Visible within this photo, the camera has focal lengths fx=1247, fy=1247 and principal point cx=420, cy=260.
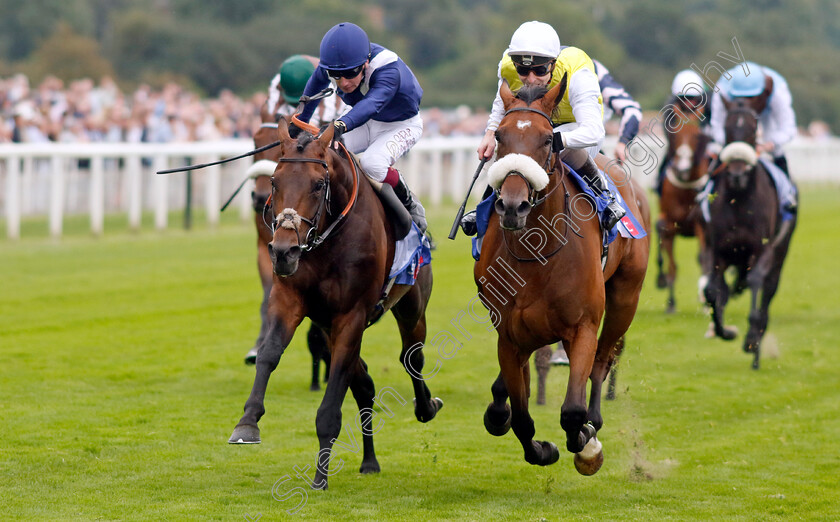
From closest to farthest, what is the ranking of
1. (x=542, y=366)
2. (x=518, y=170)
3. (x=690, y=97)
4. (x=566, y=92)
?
(x=518, y=170) < (x=566, y=92) < (x=542, y=366) < (x=690, y=97)

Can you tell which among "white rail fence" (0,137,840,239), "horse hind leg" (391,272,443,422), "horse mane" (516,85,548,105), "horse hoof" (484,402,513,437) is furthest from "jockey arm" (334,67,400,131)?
"white rail fence" (0,137,840,239)

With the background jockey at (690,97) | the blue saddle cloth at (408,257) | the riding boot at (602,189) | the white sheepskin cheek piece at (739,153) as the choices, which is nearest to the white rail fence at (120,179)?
the background jockey at (690,97)

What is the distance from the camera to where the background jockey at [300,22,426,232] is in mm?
5910

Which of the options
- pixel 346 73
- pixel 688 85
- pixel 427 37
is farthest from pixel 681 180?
pixel 427 37

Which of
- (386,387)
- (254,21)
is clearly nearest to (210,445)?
(386,387)

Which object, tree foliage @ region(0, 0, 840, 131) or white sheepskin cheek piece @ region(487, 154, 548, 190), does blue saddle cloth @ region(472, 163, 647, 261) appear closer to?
white sheepskin cheek piece @ region(487, 154, 548, 190)

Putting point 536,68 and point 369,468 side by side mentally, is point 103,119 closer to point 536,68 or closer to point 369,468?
point 369,468

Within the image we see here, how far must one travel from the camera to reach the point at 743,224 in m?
9.46

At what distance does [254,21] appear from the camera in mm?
52031

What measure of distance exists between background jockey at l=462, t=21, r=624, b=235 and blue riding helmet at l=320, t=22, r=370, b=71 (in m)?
0.68

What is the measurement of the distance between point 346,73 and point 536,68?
38.1 inches

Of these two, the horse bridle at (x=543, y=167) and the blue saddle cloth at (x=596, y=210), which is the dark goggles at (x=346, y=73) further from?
the horse bridle at (x=543, y=167)

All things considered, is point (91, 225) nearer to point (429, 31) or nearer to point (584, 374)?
point (584, 374)

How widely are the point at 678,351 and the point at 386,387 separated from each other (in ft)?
9.35
